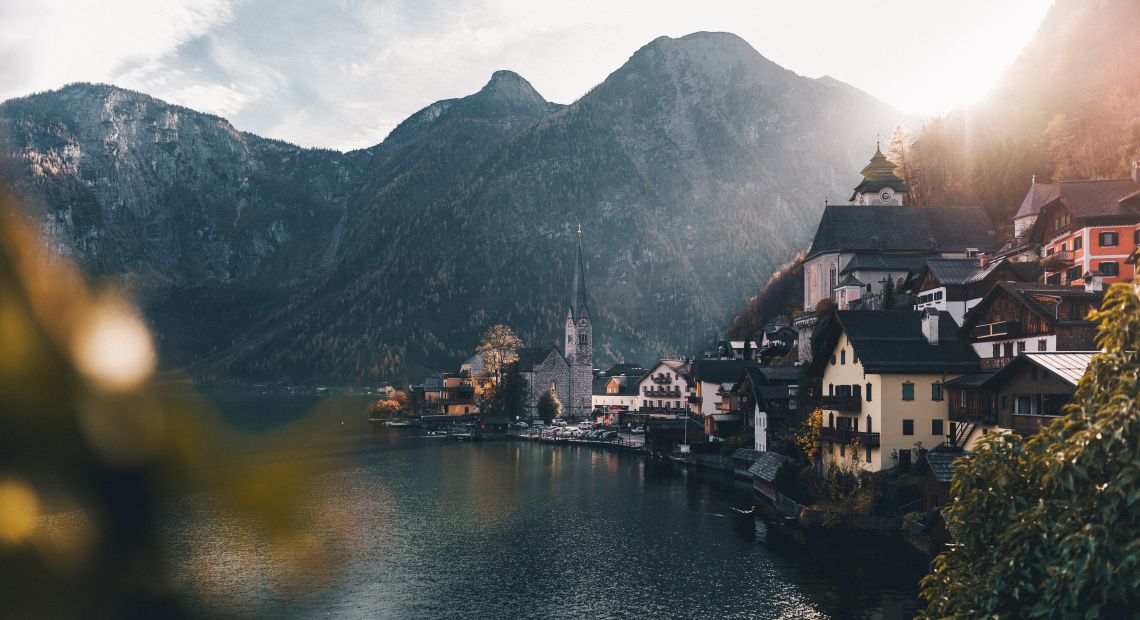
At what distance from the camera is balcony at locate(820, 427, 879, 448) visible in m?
57.3

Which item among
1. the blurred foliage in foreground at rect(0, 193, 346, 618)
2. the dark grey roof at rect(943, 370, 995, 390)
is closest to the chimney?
the dark grey roof at rect(943, 370, 995, 390)

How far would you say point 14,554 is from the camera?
53.1m

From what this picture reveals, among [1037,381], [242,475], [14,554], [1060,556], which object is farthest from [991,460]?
[242,475]

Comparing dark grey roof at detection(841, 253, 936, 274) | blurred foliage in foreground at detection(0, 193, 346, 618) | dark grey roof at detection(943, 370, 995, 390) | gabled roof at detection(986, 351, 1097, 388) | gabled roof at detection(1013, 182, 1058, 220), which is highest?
gabled roof at detection(1013, 182, 1058, 220)

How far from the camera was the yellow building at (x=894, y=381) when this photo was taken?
188ft

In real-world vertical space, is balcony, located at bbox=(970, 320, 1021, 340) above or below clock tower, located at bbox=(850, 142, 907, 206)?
below

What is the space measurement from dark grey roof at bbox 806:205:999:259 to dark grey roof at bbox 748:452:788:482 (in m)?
45.4

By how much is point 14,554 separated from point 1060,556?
67.1 m

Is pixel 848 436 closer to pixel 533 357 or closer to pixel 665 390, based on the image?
pixel 665 390

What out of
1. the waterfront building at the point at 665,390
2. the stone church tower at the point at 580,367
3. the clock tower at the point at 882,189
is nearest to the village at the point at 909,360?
the waterfront building at the point at 665,390

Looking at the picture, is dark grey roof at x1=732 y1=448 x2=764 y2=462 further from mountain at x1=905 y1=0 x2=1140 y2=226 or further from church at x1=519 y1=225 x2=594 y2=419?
church at x1=519 y1=225 x2=594 y2=419

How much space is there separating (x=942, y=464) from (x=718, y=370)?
6599 centimetres

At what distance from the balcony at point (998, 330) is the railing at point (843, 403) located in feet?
36.5

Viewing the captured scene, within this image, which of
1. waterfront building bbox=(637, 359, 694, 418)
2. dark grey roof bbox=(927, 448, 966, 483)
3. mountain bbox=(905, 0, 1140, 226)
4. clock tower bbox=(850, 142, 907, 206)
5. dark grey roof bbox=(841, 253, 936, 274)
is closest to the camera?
dark grey roof bbox=(927, 448, 966, 483)
